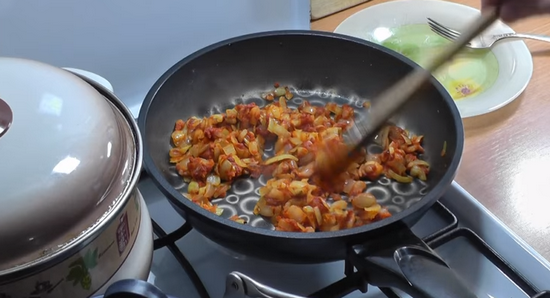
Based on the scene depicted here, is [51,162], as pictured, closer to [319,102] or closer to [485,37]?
[319,102]

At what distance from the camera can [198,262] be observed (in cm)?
66

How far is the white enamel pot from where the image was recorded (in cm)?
41

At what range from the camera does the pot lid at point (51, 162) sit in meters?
0.41

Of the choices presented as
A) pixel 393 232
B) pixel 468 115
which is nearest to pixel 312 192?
pixel 393 232

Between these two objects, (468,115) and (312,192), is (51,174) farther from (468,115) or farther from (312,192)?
(468,115)

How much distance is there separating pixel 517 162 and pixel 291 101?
296 mm

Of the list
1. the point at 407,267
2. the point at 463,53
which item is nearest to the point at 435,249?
the point at 407,267

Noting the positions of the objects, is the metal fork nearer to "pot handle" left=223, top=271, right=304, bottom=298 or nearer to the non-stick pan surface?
the non-stick pan surface

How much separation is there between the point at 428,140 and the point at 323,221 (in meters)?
0.20

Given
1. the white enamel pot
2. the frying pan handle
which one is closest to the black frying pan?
the frying pan handle

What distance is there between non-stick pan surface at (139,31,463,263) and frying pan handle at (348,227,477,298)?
0.02 meters

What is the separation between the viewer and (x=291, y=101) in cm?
83

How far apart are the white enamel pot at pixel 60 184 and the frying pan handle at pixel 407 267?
207 mm

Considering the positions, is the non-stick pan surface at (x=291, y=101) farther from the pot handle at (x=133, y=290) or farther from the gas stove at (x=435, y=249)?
the pot handle at (x=133, y=290)
